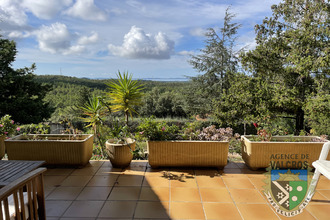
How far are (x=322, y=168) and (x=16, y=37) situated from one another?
52.7ft

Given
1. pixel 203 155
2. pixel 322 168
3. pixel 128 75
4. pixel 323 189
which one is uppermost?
pixel 128 75

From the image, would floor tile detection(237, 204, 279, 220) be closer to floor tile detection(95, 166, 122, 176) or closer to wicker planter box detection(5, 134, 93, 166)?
floor tile detection(95, 166, 122, 176)

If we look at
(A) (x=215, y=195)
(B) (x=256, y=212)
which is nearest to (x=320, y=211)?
(B) (x=256, y=212)

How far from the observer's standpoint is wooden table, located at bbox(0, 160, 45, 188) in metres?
1.78

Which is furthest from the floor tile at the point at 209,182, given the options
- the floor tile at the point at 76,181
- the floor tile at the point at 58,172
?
the floor tile at the point at 58,172

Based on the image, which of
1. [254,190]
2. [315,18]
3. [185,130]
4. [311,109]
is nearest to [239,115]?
[311,109]

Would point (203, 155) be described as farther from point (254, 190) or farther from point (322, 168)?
point (322, 168)

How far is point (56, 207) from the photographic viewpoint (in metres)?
2.32

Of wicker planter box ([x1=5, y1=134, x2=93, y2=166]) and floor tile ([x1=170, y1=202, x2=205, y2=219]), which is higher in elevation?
wicker planter box ([x1=5, y1=134, x2=93, y2=166])

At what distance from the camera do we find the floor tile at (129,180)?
9.53ft

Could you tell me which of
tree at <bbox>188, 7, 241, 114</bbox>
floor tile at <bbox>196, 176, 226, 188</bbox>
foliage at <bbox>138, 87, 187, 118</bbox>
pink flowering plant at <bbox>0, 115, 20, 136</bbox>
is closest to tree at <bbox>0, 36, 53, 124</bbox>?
pink flowering plant at <bbox>0, 115, 20, 136</bbox>

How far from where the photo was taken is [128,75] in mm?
4008

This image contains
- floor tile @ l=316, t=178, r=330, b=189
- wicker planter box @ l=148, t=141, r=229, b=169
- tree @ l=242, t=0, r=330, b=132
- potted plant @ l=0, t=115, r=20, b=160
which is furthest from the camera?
tree @ l=242, t=0, r=330, b=132

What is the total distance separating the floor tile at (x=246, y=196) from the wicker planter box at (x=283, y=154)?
0.72 m
